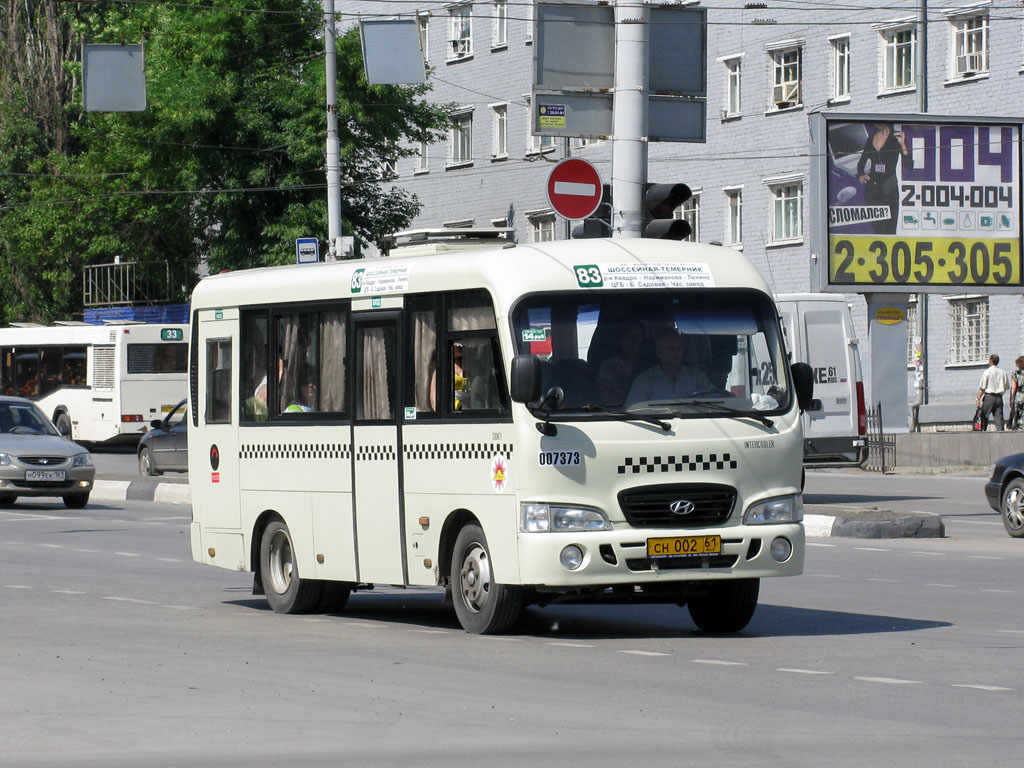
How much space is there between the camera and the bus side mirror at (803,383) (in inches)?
503

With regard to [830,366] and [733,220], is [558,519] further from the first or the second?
[733,220]

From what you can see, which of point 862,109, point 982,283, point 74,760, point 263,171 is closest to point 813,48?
point 862,109

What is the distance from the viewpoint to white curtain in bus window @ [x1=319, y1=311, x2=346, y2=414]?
13844 millimetres

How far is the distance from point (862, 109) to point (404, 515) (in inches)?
1564

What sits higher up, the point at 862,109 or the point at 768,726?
the point at 862,109

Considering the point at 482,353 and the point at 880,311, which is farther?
the point at 880,311

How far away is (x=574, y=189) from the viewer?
1712 cm

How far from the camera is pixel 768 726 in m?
8.54

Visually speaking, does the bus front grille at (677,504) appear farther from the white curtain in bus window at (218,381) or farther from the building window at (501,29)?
the building window at (501,29)

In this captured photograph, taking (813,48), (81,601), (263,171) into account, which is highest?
(813,48)

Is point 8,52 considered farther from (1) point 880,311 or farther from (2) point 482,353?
(2) point 482,353

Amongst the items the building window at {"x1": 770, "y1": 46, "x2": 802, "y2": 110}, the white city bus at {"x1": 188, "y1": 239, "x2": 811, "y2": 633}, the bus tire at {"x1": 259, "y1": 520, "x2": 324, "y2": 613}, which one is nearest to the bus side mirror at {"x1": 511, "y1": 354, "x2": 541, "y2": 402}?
the white city bus at {"x1": 188, "y1": 239, "x2": 811, "y2": 633}

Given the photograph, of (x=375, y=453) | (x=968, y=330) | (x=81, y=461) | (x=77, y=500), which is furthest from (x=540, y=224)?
(x=375, y=453)

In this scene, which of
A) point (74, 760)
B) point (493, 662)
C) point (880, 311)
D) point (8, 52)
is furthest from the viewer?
point (8, 52)
